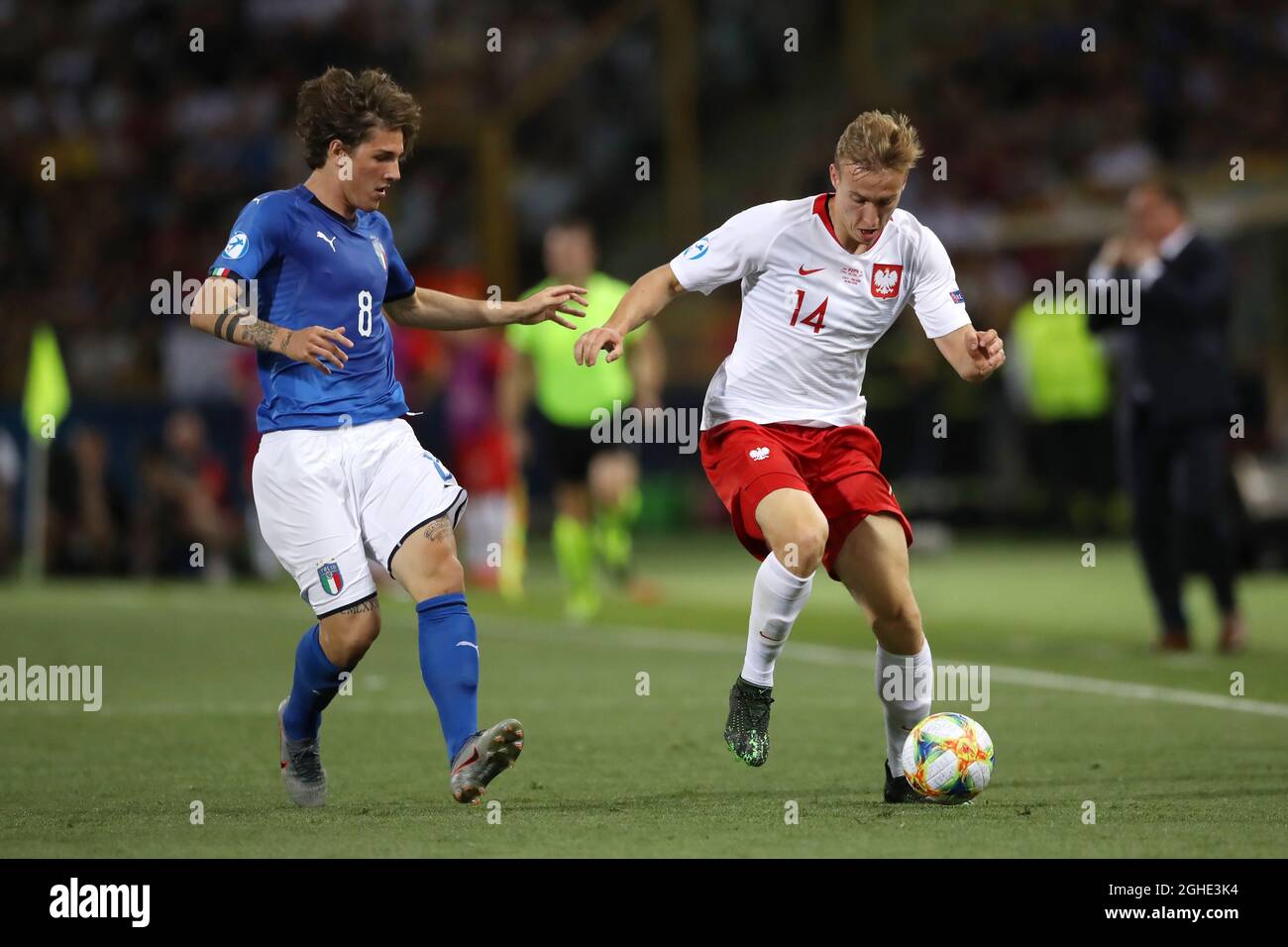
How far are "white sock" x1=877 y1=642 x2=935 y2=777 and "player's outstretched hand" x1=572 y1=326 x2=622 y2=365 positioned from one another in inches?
50.7

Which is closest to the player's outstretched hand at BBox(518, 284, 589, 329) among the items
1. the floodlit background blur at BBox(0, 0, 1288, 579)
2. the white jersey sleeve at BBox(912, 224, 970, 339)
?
the white jersey sleeve at BBox(912, 224, 970, 339)

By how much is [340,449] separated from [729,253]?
1.49 meters

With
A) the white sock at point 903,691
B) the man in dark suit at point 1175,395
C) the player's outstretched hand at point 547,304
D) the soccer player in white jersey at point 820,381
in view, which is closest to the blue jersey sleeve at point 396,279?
the player's outstretched hand at point 547,304

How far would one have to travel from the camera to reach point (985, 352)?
6.77m

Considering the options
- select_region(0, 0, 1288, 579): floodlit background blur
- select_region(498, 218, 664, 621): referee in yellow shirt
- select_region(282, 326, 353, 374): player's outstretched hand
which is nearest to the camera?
select_region(282, 326, 353, 374): player's outstretched hand

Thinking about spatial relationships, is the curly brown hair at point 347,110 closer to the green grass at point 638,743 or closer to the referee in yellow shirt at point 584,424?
the green grass at point 638,743

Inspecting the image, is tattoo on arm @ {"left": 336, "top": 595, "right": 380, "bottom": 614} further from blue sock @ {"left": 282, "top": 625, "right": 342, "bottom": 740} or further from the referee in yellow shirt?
the referee in yellow shirt

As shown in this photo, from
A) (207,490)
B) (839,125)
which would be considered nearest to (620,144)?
(839,125)

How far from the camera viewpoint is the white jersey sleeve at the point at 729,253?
6.92 meters

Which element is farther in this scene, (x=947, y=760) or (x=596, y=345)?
(x=596, y=345)

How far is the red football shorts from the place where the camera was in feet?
22.1

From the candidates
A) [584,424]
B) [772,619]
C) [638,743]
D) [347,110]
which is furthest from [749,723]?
[584,424]

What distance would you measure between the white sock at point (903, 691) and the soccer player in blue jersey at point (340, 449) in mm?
1357

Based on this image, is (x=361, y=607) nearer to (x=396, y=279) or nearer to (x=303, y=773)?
(x=303, y=773)
